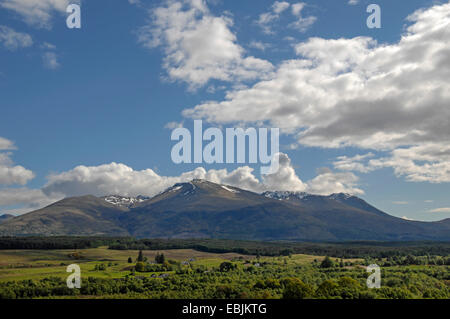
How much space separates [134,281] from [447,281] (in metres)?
131

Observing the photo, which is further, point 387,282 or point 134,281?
point 134,281

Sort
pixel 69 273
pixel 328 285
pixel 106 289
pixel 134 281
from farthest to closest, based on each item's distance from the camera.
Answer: pixel 69 273 < pixel 134 281 < pixel 106 289 < pixel 328 285
